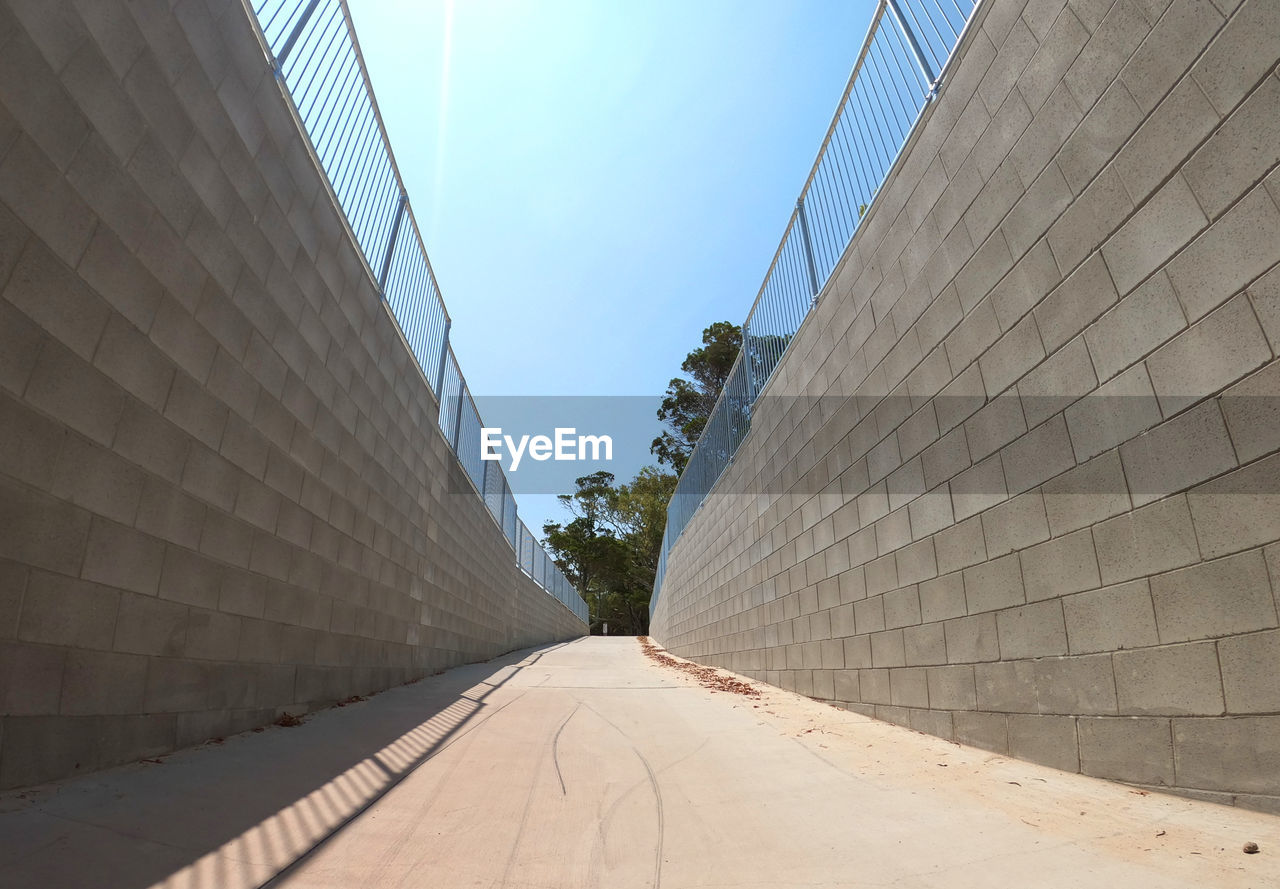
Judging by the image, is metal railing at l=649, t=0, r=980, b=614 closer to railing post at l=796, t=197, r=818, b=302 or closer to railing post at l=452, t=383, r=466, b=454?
railing post at l=796, t=197, r=818, b=302

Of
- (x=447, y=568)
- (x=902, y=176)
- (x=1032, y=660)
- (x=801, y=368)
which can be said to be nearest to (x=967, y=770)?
(x=1032, y=660)

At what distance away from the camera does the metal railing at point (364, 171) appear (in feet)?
15.0

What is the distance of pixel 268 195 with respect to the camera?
4.11 meters

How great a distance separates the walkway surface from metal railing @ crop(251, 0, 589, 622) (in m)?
4.11

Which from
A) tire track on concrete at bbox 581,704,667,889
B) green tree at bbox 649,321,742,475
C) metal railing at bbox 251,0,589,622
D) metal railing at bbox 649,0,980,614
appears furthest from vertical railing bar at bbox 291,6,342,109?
green tree at bbox 649,321,742,475

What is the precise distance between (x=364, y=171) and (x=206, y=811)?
5.17 meters

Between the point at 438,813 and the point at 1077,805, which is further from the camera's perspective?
the point at 438,813

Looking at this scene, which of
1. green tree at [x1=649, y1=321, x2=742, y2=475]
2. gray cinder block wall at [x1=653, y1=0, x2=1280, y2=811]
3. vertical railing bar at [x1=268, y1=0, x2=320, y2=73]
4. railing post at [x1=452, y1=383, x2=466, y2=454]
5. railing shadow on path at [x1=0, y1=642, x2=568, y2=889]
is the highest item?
green tree at [x1=649, y1=321, x2=742, y2=475]

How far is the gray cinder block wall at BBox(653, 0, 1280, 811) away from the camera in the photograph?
240 cm

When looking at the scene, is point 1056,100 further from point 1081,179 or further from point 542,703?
point 542,703

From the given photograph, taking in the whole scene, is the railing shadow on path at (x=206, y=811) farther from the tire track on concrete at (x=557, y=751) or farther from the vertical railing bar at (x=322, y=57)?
the vertical railing bar at (x=322, y=57)

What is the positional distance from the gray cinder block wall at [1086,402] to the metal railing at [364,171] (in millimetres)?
4319

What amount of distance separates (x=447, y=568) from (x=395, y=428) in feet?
10.3

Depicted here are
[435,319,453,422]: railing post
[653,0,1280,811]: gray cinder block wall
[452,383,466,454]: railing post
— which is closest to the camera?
[653,0,1280,811]: gray cinder block wall
